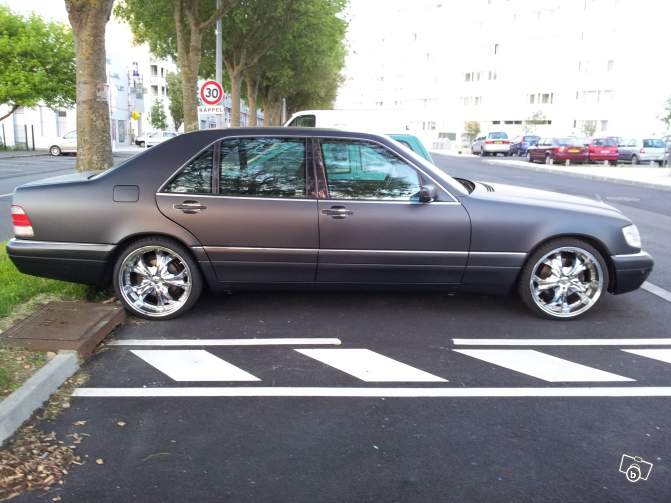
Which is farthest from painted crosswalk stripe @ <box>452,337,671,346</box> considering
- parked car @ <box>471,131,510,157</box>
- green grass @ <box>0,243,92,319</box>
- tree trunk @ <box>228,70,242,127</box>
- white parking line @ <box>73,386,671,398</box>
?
parked car @ <box>471,131,510,157</box>

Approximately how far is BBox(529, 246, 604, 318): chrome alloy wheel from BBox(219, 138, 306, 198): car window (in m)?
2.15

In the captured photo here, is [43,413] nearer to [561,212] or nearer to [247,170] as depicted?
[247,170]

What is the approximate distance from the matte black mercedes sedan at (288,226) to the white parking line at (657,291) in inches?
50.5

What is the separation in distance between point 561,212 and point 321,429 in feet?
9.71

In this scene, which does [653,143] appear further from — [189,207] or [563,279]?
[189,207]

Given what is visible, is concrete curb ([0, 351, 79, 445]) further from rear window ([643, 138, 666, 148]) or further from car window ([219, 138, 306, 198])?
rear window ([643, 138, 666, 148])

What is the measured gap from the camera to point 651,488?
2.87 metres

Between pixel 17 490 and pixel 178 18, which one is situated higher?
pixel 178 18

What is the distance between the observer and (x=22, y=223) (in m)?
5.11

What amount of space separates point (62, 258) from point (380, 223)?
103 inches

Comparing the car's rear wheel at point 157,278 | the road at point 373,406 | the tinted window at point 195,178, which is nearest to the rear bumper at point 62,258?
the car's rear wheel at point 157,278

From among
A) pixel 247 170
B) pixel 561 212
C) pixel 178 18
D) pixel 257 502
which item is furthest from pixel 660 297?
pixel 178 18

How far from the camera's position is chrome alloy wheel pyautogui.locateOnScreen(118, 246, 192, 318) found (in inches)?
202

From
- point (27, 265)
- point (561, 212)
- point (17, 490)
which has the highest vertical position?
point (561, 212)
